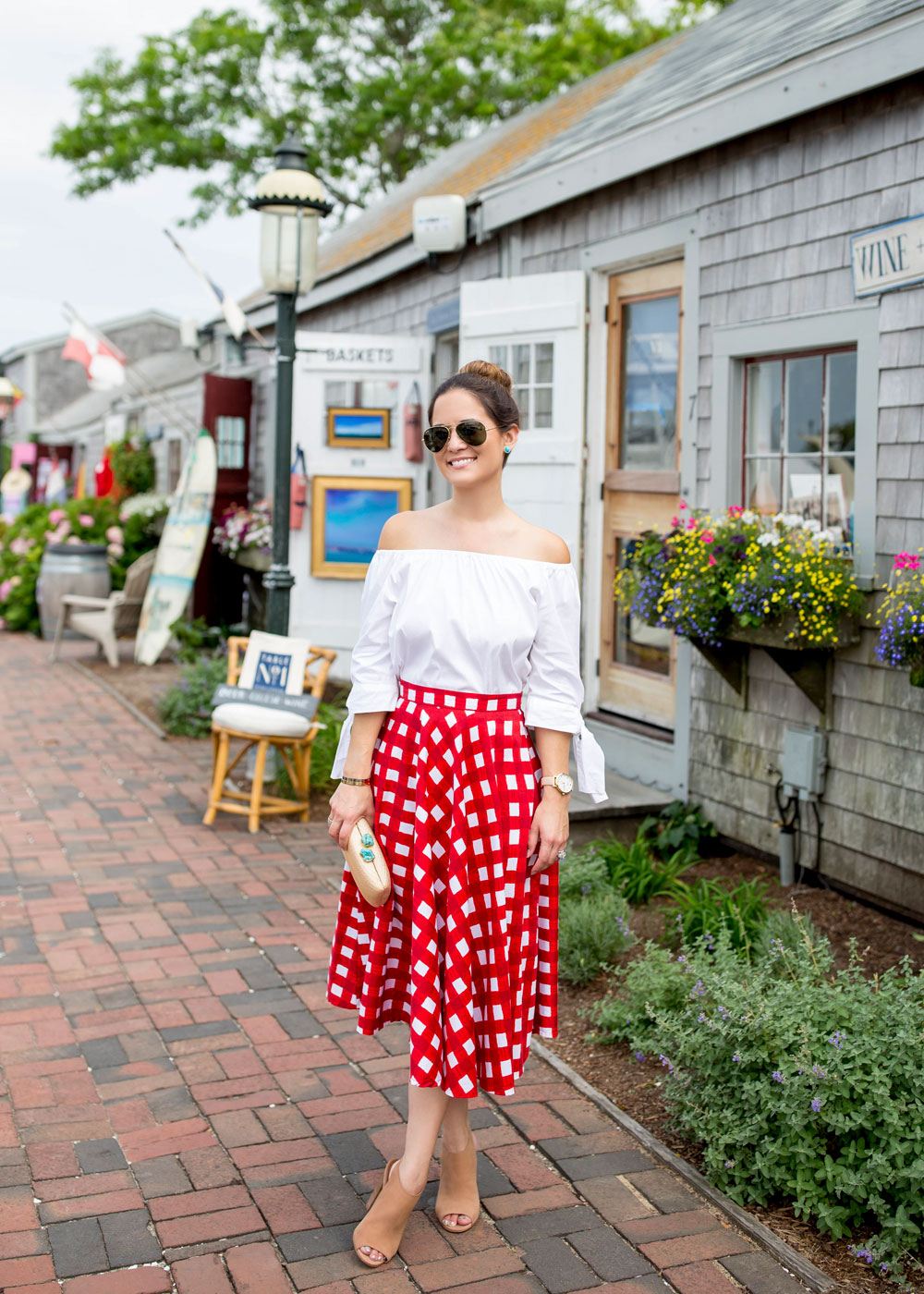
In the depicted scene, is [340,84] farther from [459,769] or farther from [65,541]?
[459,769]

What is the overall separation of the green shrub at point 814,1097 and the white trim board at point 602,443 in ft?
8.72

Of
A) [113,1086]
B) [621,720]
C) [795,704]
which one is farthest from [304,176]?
[113,1086]

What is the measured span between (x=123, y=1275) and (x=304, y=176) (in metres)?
5.34

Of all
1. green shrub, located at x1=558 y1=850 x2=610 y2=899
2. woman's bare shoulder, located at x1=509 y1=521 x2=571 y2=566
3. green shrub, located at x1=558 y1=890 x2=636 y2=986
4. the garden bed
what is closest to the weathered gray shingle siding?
the garden bed

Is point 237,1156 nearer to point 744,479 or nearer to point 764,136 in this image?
point 744,479

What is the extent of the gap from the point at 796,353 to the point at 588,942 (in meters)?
2.56

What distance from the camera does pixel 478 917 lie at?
2.57 m

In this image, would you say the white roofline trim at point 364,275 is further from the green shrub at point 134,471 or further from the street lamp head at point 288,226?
the green shrub at point 134,471

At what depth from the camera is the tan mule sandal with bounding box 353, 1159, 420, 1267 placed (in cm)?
258

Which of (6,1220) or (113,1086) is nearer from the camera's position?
(6,1220)

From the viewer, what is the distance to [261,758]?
19.1 ft

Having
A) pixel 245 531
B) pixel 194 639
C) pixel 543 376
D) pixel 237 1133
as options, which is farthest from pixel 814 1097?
pixel 245 531

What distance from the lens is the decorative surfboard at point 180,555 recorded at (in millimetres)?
10898

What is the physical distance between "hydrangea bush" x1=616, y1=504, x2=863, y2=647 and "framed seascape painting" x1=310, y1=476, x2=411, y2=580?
12.5 ft
